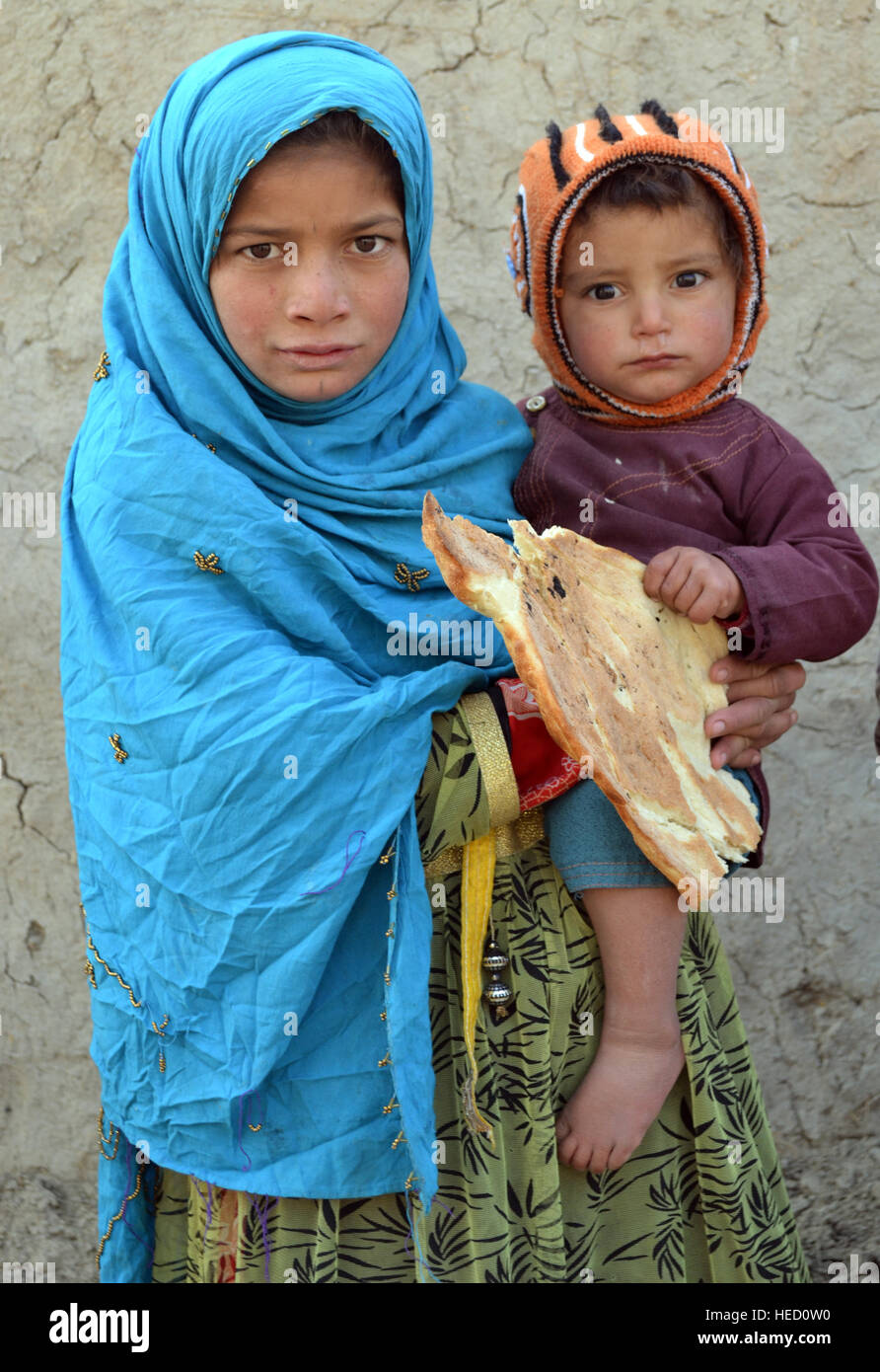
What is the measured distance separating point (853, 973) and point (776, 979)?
16cm

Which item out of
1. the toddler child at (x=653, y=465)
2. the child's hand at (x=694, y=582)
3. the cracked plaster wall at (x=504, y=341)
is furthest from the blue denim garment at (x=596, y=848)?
the cracked plaster wall at (x=504, y=341)

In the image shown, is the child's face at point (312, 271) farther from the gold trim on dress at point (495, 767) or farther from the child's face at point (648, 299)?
the gold trim on dress at point (495, 767)

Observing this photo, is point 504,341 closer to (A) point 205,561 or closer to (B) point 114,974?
(A) point 205,561

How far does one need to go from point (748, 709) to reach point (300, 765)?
58 centimetres

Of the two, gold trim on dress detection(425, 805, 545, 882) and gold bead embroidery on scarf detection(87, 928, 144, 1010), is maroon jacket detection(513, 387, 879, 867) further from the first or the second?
gold bead embroidery on scarf detection(87, 928, 144, 1010)

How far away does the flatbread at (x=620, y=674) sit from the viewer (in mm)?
1282

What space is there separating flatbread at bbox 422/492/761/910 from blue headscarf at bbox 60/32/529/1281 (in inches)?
6.3

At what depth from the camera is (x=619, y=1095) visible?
5.02 feet

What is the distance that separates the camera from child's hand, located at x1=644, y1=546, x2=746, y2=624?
148 cm

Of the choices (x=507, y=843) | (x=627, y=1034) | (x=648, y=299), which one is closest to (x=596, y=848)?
(x=507, y=843)

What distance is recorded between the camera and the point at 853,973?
2.70m

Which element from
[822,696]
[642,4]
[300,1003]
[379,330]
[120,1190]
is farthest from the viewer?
[822,696]
